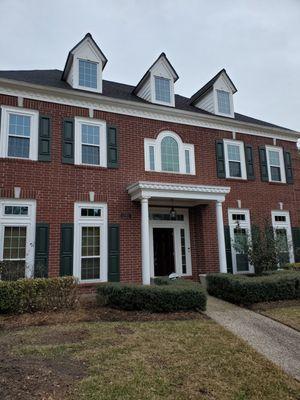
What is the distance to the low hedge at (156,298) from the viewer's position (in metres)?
7.88

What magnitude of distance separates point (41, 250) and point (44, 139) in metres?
3.65

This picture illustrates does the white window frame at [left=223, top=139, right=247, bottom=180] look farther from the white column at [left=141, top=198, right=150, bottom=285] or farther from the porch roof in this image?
the white column at [left=141, top=198, right=150, bottom=285]

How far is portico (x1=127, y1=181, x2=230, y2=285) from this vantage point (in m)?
10.5

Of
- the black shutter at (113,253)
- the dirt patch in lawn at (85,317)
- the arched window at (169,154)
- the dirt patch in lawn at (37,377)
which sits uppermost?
the arched window at (169,154)

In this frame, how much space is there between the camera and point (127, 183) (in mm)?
11562

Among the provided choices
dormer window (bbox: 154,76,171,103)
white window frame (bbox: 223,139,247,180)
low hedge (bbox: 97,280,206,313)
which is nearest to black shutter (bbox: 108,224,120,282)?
low hedge (bbox: 97,280,206,313)

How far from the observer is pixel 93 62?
39.9ft

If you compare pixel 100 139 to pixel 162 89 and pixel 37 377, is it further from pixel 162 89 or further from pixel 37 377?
pixel 37 377

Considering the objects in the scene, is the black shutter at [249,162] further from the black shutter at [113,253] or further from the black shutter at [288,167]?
the black shutter at [113,253]

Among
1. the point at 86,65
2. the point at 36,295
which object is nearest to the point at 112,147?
the point at 86,65

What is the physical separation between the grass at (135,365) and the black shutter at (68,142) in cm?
587

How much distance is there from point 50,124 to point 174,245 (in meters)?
6.48

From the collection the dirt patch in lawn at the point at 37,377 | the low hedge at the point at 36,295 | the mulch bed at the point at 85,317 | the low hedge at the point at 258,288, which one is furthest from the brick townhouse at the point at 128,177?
the dirt patch in lawn at the point at 37,377

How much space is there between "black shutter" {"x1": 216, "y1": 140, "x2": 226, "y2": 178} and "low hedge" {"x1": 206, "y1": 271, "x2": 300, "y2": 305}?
4.94m
